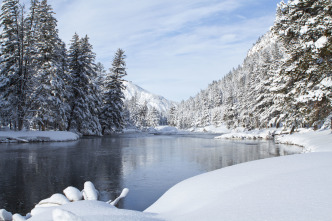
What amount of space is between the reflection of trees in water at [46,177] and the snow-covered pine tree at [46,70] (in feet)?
45.5

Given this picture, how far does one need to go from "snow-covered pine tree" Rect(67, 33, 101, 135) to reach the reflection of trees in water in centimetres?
2126

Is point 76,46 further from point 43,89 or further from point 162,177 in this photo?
point 162,177

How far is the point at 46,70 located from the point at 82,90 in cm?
820

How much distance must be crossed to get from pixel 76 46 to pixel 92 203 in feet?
118

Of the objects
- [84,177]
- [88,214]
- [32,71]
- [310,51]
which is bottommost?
[84,177]

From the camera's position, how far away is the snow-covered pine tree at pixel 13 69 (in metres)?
25.4

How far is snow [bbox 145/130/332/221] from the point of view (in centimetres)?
297

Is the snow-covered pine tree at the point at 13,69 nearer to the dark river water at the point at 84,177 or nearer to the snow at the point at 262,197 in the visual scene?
the dark river water at the point at 84,177

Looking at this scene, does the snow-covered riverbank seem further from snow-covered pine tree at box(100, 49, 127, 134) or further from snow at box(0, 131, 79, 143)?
snow-covered pine tree at box(100, 49, 127, 134)

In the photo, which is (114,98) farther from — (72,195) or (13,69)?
(72,195)

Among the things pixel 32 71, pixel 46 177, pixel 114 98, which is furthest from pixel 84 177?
pixel 114 98

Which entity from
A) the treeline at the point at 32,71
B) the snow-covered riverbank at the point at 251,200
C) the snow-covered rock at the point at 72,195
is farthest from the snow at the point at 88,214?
the treeline at the point at 32,71

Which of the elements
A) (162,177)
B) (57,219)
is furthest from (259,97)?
(57,219)

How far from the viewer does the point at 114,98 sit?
42.4 m
